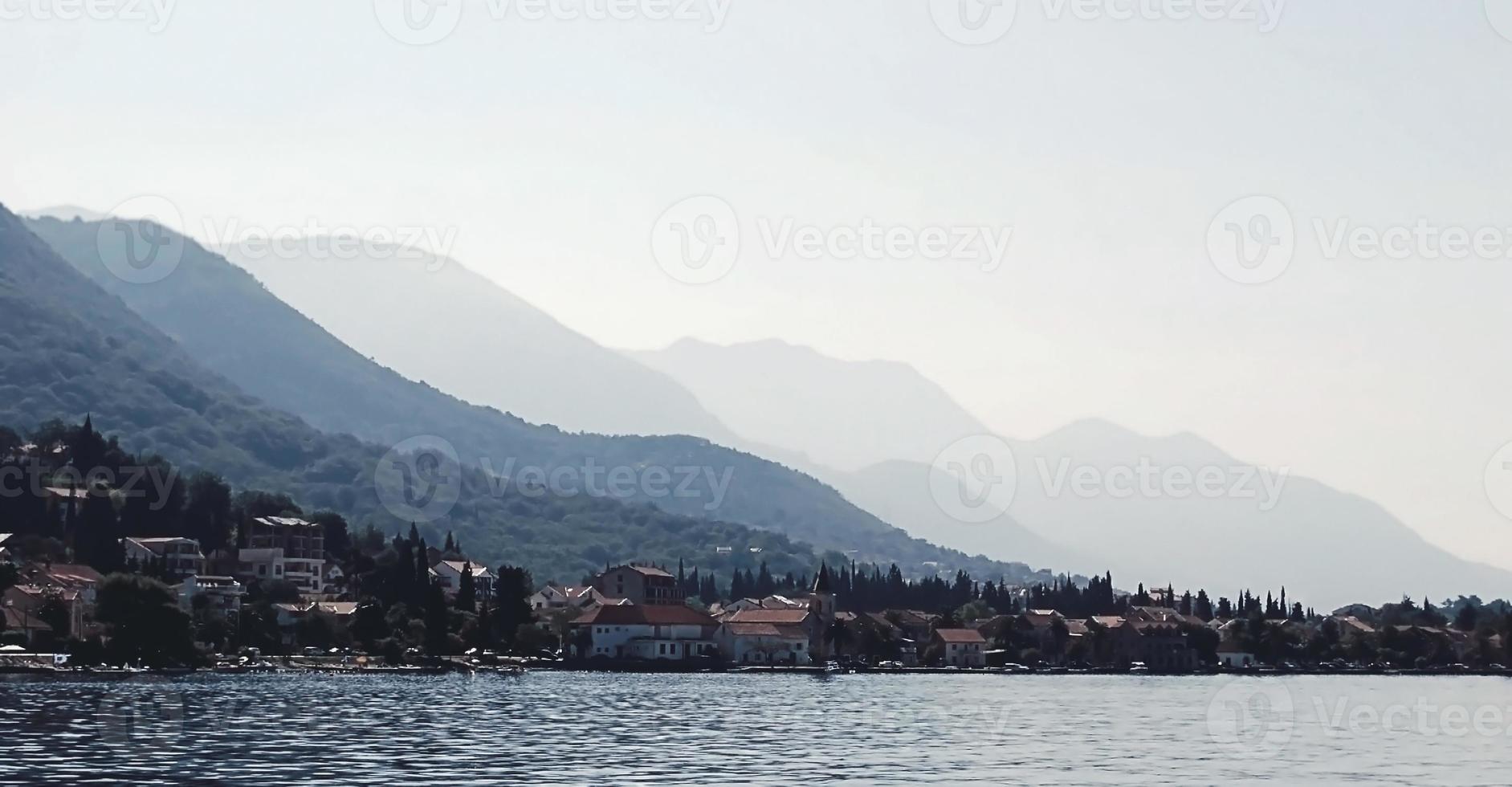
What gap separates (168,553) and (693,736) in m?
128

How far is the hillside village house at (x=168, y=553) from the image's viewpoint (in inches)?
7411

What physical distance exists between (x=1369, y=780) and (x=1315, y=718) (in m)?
44.2

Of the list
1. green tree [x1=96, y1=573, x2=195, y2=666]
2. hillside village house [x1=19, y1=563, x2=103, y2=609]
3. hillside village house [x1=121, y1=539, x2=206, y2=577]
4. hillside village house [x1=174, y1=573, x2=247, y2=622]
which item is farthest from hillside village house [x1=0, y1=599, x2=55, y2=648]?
hillside village house [x1=121, y1=539, x2=206, y2=577]

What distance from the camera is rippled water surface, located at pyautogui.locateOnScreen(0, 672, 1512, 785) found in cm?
6256

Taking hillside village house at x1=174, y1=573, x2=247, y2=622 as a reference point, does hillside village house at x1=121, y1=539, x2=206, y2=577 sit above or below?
above

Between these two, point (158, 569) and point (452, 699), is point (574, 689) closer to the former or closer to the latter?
point (452, 699)

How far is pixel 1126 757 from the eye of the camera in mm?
73875

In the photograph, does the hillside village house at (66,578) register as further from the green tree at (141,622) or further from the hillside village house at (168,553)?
the green tree at (141,622)

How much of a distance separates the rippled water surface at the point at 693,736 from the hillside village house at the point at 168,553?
54.5 metres

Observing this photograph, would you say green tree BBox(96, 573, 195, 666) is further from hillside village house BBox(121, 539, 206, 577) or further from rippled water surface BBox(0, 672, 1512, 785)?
hillside village house BBox(121, 539, 206, 577)

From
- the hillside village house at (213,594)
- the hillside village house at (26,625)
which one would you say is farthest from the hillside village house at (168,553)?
the hillside village house at (26,625)

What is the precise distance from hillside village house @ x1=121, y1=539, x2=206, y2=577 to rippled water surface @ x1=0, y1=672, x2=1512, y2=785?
54.5 metres

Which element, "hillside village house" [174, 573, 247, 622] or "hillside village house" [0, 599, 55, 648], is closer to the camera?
"hillside village house" [0, 599, 55, 648]

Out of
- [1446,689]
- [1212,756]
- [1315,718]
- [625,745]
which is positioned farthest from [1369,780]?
[1446,689]
